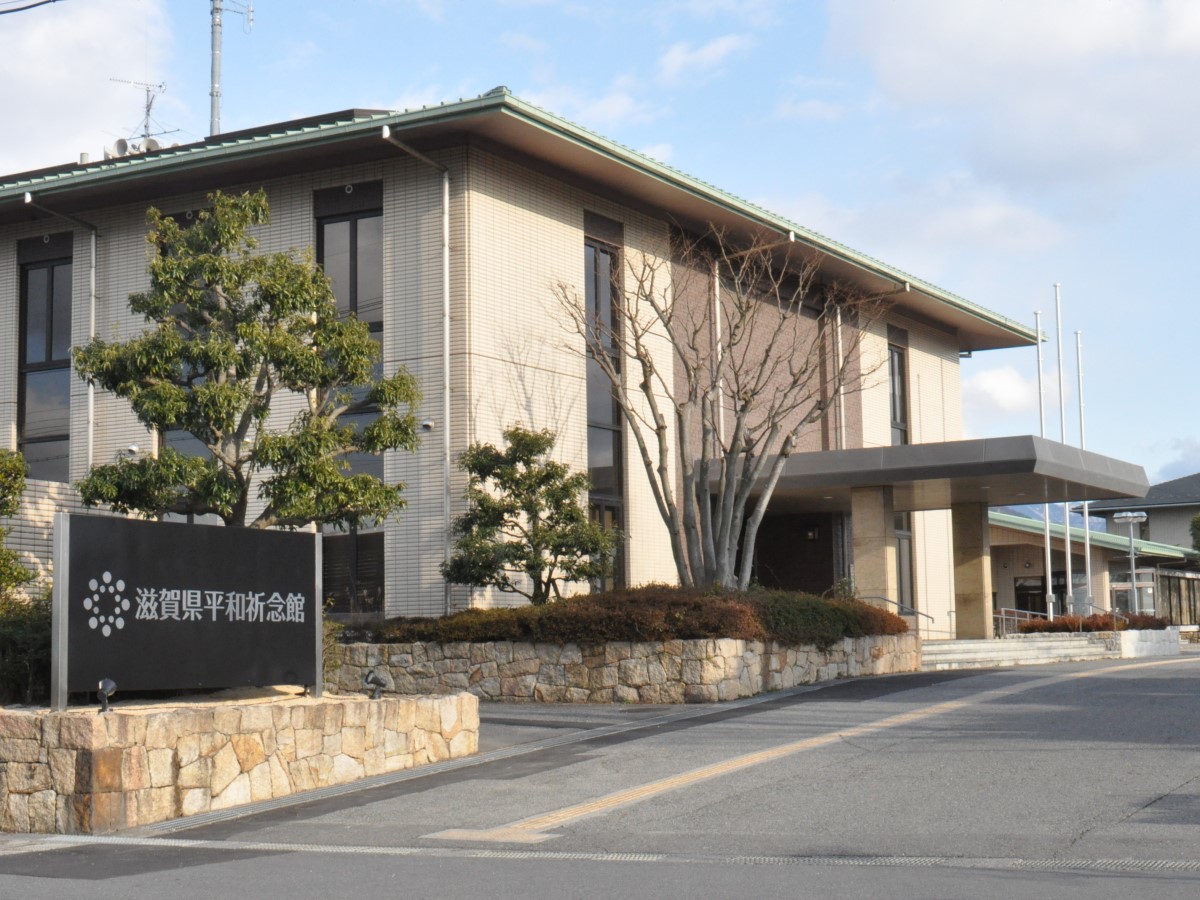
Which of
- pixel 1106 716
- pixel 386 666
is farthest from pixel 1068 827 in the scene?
pixel 386 666

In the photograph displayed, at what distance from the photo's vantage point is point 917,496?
3178 centimetres

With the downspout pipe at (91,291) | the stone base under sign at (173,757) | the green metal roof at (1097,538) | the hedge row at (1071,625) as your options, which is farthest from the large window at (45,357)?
the green metal roof at (1097,538)

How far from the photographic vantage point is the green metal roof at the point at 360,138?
2286cm

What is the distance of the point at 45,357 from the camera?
91.2 feet

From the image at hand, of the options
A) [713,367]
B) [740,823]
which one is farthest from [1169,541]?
[740,823]

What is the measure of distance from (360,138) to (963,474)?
13.2 metres

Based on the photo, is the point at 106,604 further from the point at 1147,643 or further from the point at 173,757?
the point at 1147,643

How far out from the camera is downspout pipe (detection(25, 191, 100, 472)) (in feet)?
87.5

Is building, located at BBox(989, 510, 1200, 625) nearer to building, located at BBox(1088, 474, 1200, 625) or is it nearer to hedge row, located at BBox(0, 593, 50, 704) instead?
building, located at BBox(1088, 474, 1200, 625)

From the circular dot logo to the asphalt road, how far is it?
195 centimetres

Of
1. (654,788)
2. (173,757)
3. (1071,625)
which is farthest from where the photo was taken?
(1071,625)

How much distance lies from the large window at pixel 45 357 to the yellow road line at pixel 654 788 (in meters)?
17.2

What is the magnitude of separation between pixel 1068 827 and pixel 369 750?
7264 millimetres

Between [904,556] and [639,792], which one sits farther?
[904,556]
